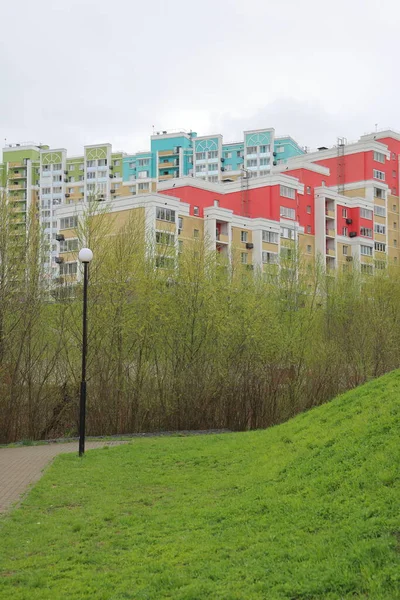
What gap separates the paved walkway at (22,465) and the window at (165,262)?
7.55 metres

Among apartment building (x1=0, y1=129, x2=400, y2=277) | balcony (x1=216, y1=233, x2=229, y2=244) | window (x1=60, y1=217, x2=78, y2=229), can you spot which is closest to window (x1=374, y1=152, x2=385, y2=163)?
apartment building (x1=0, y1=129, x2=400, y2=277)

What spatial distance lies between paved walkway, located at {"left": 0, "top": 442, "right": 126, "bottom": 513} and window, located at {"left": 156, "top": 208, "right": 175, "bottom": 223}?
34163 mm

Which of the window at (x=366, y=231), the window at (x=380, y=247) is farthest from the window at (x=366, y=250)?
the window at (x=366, y=231)

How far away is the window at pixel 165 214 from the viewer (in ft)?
169

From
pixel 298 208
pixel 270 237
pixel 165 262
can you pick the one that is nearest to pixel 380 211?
pixel 298 208

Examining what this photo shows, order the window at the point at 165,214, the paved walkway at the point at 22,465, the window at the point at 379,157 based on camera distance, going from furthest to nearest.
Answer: the window at the point at 379,157 → the window at the point at 165,214 → the paved walkway at the point at 22,465

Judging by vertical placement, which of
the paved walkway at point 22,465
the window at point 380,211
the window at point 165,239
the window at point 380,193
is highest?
the window at point 380,193

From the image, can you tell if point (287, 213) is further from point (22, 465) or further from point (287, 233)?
point (22, 465)

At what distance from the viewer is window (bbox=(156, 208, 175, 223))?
51.4m

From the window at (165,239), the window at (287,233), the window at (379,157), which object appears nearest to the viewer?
the window at (165,239)

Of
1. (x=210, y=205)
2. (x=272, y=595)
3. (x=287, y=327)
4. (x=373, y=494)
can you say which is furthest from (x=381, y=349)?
(x=210, y=205)

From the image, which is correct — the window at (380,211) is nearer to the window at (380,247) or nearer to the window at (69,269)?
the window at (380,247)

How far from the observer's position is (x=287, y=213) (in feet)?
205

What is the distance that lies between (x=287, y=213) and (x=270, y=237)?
3.41 m
